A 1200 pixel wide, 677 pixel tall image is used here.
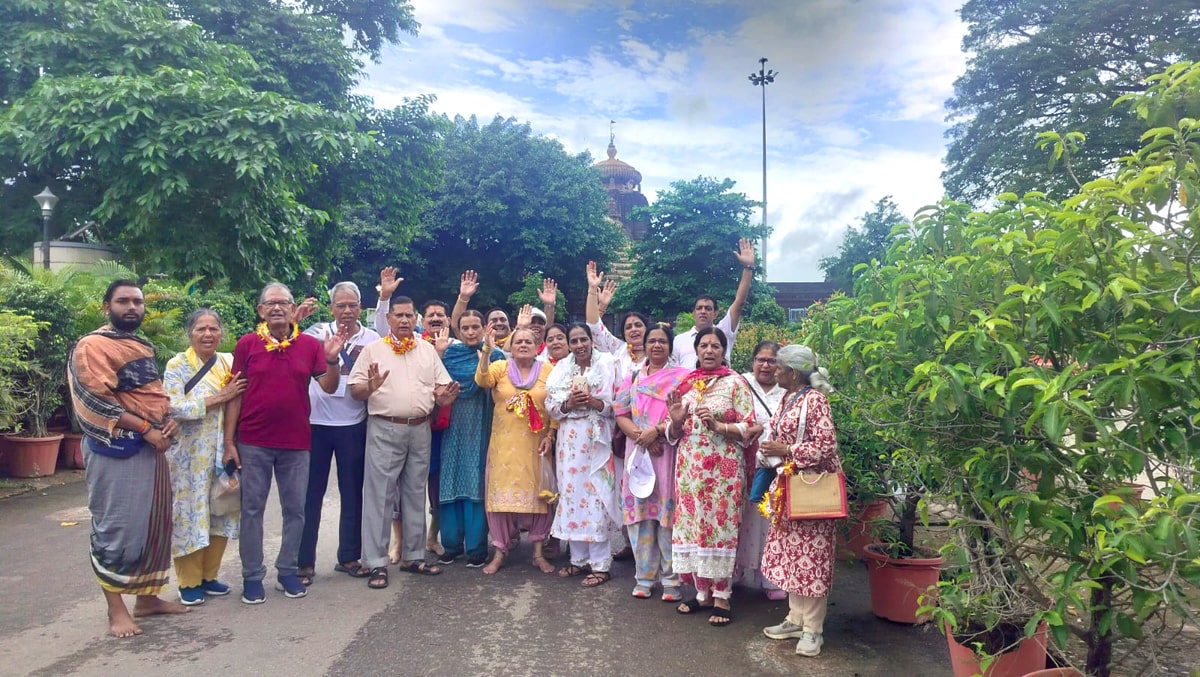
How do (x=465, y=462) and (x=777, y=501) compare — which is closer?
(x=777, y=501)

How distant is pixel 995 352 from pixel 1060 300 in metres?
0.26

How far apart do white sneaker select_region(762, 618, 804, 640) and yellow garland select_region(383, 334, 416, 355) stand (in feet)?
9.65

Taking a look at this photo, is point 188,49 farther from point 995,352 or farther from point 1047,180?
point 1047,180

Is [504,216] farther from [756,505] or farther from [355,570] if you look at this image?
[756,505]

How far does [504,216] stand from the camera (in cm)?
2956

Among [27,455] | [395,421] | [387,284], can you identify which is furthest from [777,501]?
[27,455]

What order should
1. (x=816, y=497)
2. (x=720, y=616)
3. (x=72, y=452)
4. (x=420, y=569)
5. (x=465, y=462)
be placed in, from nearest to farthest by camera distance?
(x=816, y=497), (x=720, y=616), (x=420, y=569), (x=465, y=462), (x=72, y=452)

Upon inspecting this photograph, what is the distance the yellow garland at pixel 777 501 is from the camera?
4.33 m

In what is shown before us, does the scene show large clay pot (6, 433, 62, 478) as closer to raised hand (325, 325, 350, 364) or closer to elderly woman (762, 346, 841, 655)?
raised hand (325, 325, 350, 364)

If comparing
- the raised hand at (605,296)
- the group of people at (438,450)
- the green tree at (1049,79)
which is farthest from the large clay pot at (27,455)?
the green tree at (1049,79)

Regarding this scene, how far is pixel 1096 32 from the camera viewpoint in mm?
19062

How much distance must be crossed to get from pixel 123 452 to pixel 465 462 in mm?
2210

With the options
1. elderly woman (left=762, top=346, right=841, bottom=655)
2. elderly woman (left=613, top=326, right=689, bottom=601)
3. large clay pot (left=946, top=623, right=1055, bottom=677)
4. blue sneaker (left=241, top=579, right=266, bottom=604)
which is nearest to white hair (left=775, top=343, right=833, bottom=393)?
elderly woman (left=762, top=346, right=841, bottom=655)

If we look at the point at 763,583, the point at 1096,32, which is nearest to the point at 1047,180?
the point at 1096,32
